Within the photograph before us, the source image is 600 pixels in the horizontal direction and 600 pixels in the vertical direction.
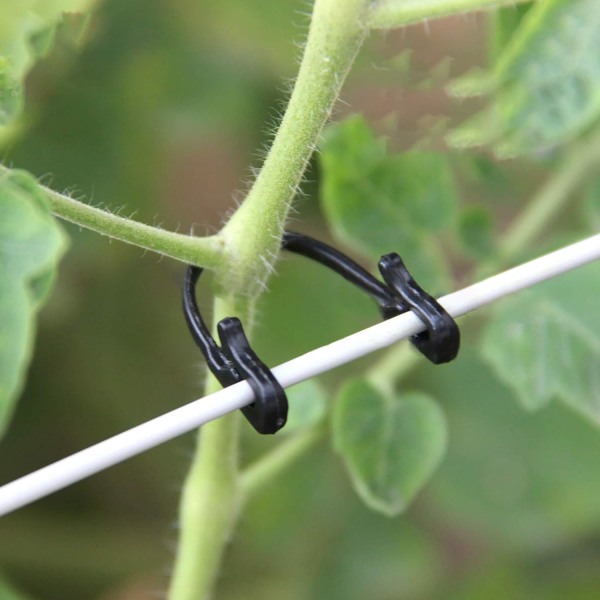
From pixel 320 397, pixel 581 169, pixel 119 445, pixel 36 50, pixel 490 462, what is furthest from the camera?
pixel 490 462

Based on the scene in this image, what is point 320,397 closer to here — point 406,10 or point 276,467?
point 276,467

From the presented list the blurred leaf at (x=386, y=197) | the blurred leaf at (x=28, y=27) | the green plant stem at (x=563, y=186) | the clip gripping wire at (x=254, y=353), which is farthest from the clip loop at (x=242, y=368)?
the green plant stem at (x=563, y=186)

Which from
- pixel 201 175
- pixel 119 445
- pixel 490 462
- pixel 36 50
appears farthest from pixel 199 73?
pixel 119 445

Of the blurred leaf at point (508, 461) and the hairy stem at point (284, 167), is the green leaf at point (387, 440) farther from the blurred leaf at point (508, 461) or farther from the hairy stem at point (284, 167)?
the blurred leaf at point (508, 461)

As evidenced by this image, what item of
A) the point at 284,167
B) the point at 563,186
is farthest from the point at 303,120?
the point at 563,186

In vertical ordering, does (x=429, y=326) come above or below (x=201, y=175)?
below

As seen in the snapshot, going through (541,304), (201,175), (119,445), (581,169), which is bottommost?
(119,445)
